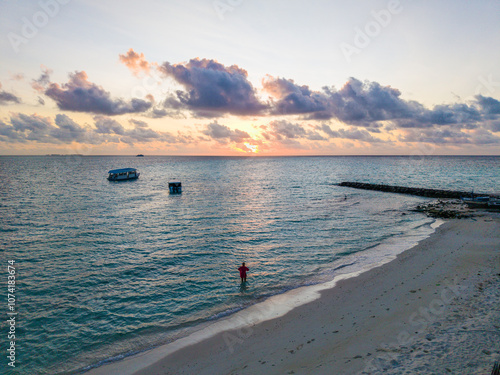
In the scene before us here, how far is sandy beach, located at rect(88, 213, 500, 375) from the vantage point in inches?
379

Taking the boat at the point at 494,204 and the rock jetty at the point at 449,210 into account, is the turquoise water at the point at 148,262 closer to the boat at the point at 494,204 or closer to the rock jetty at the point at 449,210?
the rock jetty at the point at 449,210

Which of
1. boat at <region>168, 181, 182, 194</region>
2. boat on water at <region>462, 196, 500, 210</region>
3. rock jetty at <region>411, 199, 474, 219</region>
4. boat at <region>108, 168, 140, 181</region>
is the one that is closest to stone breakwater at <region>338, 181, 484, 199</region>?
boat on water at <region>462, 196, 500, 210</region>

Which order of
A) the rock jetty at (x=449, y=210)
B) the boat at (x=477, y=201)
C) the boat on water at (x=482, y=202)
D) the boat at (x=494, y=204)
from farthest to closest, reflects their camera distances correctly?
1. the boat at (x=477, y=201)
2. the boat on water at (x=482, y=202)
3. the boat at (x=494, y=204)
4. the rock jetty at (x=449, y=210)

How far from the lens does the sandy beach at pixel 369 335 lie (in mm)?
9625

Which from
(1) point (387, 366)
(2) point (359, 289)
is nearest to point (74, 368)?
(1) point (387, 366)

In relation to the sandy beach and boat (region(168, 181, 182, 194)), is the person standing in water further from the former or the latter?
boat (region(168, 181, 182, 194))

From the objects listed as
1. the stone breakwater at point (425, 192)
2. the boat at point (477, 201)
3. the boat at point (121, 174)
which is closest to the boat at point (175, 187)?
the boat at point (121, 174)

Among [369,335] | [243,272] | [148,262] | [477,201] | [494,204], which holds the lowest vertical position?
[148,262]

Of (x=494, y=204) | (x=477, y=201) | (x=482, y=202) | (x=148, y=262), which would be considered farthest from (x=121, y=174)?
(x=494, y=204)

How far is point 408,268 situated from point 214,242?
1854cm

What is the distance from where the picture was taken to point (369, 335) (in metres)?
11.8

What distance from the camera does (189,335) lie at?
1434 centimetres

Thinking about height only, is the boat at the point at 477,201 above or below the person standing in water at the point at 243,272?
above

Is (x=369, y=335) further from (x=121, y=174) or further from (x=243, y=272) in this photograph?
(x=121, y=174)
